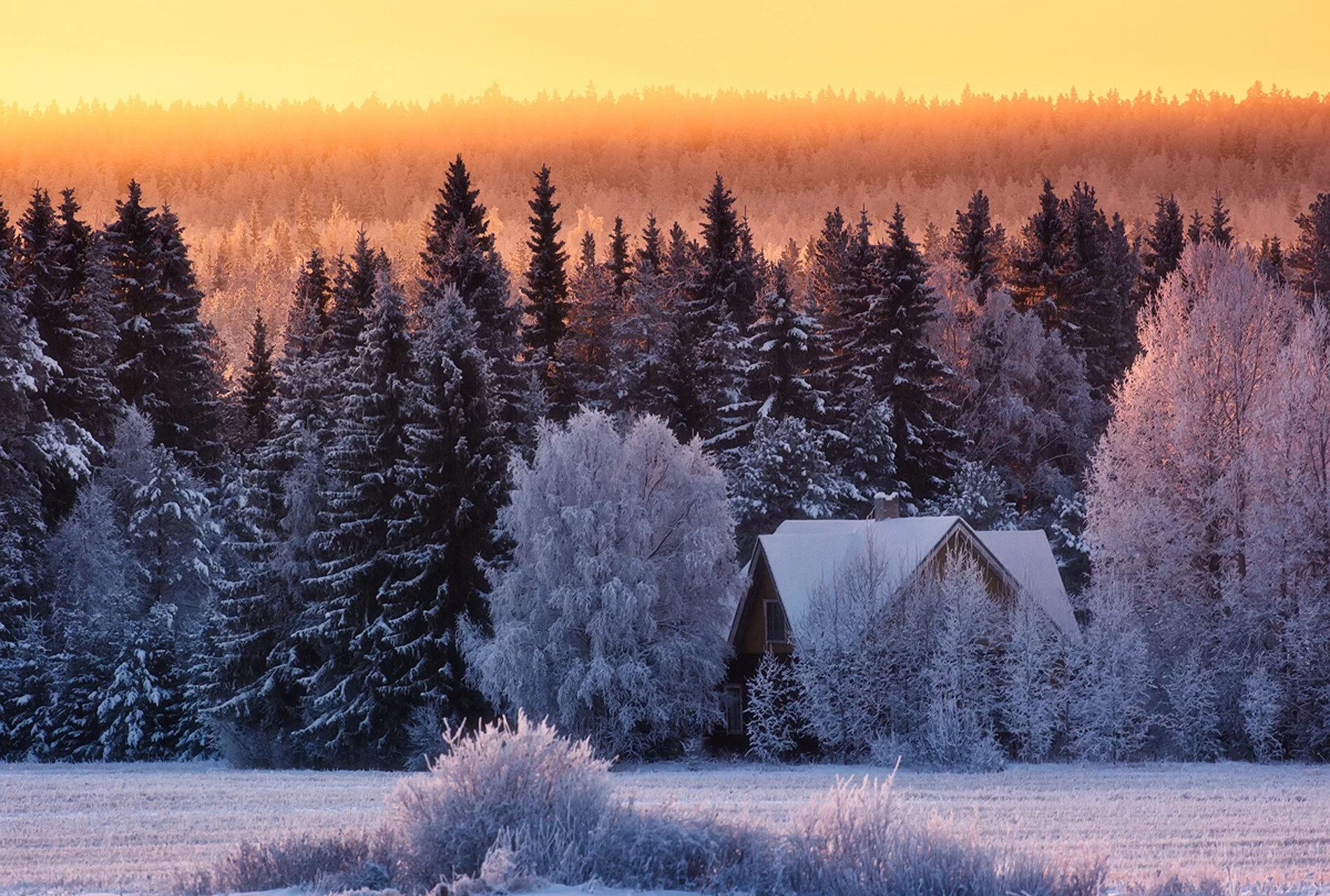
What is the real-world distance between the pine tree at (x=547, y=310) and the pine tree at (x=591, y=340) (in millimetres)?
426

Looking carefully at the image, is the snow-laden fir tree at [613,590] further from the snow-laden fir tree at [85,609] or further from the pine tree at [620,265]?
the pine tree at [620,265]

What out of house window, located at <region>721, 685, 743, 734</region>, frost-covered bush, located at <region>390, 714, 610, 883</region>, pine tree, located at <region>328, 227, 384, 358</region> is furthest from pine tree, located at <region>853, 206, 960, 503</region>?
frost-covered bush, located at <region>390, 714, 610, 883</region>

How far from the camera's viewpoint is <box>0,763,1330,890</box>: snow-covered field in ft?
58.7

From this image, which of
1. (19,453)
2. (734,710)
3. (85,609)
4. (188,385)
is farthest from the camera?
(188,385)

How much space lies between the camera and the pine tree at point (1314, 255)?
7644 centimetres

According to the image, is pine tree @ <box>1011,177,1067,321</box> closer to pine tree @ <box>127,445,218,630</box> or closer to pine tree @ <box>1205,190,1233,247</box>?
pine tree @ <box>1205,190,1233,247</box>

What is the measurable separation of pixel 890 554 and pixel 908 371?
19605 millimetres

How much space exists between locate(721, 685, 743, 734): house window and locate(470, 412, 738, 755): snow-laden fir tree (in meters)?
3.41

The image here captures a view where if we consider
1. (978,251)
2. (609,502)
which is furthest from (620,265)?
(609,502)

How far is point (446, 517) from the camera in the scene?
45.6 meters

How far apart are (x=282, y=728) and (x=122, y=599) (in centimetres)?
924

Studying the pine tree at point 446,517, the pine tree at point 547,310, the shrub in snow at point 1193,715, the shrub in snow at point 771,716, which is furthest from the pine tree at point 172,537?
the shrub in snow at point 1193,715

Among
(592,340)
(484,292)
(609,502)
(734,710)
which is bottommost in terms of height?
(734,710)

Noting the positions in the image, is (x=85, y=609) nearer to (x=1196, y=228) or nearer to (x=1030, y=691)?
(x=1030, y=691)
